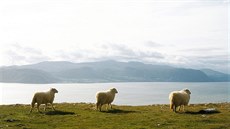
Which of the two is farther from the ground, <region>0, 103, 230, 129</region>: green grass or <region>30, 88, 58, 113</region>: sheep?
<region>30, 88, 58, 113</region>: sheep

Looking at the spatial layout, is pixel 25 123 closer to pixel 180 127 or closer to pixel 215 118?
pixel 180 127

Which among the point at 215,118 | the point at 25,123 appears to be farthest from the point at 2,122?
the point at 215,118

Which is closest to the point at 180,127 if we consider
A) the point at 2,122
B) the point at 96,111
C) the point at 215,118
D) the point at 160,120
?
the point at 160,120

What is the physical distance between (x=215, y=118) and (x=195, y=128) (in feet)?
17.6

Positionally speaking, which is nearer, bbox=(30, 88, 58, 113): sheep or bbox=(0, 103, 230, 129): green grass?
bbox=(0, 103, 230, 129): green grass

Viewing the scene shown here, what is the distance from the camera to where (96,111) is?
3772cm

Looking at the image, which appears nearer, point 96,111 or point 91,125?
point 91,125

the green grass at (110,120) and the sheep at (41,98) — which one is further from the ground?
the sheep at (41,98)

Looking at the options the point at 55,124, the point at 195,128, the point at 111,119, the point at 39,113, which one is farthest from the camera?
the point at 39,113

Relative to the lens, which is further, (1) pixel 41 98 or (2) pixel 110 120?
(1) pixel 41 98

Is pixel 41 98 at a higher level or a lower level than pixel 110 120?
higher

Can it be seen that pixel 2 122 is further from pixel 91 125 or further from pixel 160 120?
pixel 160 120

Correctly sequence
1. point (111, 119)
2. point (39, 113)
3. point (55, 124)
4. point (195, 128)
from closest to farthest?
1. point (195, 128)
2. point (55, 124)
3. point (111, 119)
4. point (39, 113)

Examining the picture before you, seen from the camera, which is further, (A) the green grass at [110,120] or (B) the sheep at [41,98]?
(B) the sheep at [41,98]
